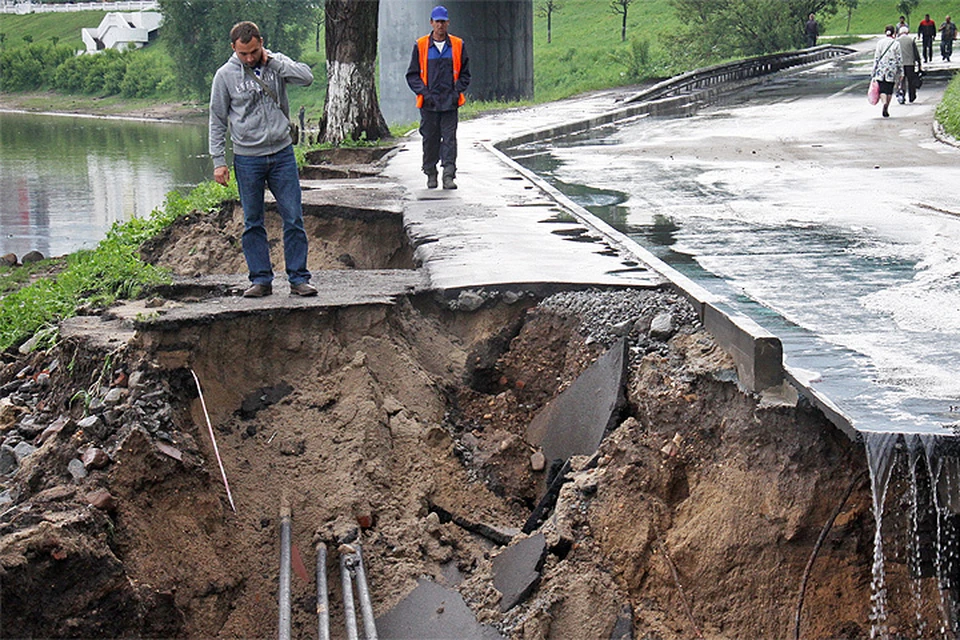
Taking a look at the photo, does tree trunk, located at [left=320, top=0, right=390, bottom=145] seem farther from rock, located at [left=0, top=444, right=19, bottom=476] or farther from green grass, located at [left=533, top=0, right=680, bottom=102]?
green grass, located at [left=533, top=0, right=680, bottom=102]

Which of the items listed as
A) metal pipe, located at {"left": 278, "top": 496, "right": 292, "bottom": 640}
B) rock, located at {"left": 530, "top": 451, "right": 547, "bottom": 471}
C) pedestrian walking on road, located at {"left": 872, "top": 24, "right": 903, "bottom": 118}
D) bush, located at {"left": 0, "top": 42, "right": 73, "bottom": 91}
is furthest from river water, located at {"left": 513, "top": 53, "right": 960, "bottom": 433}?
bush, located at {"left": 0, "top": 42, "right": 73, "bottom": 91}

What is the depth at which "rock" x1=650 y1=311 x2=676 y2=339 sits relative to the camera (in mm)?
6363

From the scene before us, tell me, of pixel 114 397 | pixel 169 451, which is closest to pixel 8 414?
pixel 114 397

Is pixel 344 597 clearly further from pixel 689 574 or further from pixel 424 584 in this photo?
pixel 689 574

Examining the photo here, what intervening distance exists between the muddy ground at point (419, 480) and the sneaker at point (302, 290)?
0.32 meters

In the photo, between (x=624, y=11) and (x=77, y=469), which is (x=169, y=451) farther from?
(x=624, y=11)

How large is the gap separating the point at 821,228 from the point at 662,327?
12.7 feet

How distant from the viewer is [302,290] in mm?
7246

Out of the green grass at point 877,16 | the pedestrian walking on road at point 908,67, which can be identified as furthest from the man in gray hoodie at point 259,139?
the green grass at point 877,16

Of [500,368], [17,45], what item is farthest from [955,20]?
[17,45]

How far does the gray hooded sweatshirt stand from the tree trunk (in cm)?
1028

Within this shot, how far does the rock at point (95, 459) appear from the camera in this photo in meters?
5.75

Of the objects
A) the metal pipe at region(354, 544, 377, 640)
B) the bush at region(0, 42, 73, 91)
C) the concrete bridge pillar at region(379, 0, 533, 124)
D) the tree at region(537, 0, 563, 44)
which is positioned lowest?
the metal pipe at region(354, 544, 377, 640)

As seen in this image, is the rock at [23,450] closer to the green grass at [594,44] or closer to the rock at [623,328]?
the rock at [623,328]
